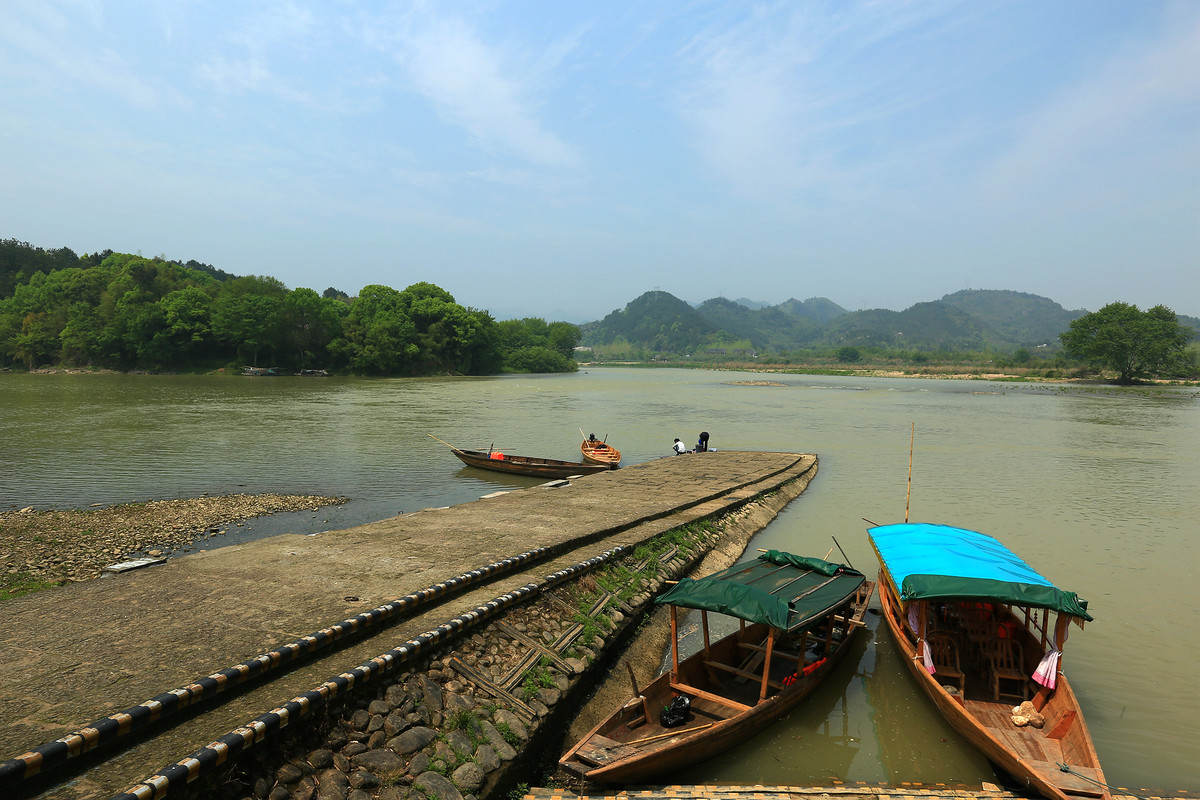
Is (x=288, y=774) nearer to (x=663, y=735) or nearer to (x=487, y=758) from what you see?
(x=487, y=758)

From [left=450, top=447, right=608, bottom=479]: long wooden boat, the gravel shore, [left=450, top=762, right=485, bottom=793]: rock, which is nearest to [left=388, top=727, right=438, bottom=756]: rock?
[left=450, top=762, right=485, bottom=793]: rock

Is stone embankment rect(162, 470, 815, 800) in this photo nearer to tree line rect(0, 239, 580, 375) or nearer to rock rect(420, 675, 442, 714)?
rock rect(420, 675, 442, 714)

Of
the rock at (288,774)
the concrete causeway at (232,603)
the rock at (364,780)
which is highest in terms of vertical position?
the concrete causeway at (232,603)

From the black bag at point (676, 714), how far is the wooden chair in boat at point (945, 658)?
3440 mm

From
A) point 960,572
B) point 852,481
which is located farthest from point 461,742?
point 852,481

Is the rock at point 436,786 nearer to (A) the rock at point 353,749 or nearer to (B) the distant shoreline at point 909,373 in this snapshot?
(A) the rock at point 353,749

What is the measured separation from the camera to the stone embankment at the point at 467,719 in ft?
17.4

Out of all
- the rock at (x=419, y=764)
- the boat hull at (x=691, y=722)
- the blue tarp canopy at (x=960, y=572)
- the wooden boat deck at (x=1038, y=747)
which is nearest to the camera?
the rock at (x=419, y=764)

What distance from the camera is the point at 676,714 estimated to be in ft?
23.8

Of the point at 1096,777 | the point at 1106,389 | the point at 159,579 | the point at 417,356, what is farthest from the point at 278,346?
the point at 1106,389

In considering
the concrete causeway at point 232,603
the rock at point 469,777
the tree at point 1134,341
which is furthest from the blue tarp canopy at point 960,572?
the tree at point 1134,341

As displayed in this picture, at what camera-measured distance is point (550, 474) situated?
23516 millimetres

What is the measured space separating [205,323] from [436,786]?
92.5 metres

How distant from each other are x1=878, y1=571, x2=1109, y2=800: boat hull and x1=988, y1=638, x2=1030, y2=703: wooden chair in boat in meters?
0.31
